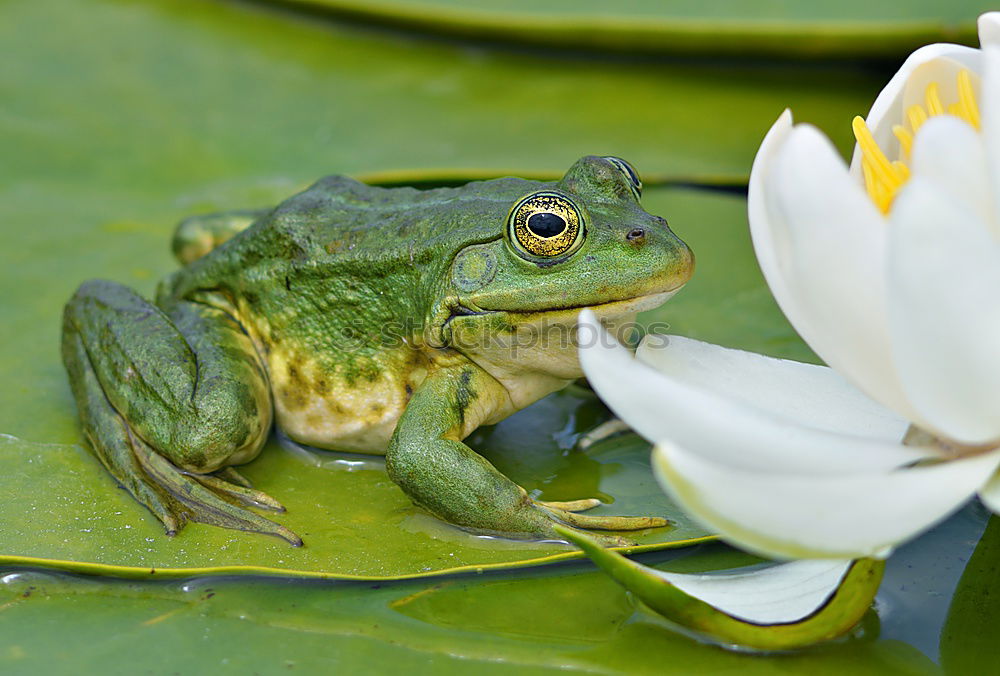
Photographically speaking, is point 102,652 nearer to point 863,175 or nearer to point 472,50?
point 863,175

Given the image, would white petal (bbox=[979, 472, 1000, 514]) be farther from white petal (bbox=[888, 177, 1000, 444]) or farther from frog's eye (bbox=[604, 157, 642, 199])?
frog's eye (bbox=[604, 157, 642, 199])

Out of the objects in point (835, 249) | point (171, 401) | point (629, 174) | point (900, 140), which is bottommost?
point (171, 401)

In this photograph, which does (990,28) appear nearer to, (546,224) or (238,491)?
(546,224)

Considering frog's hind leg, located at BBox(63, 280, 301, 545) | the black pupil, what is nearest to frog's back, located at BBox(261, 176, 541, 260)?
the black pupil

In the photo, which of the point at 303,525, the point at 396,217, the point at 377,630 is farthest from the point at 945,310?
the point at 396,217

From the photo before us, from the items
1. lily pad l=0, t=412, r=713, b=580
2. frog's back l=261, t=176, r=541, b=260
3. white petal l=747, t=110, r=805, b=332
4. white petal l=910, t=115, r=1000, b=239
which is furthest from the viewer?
frog's back l=261, t=176, r=541, b=260

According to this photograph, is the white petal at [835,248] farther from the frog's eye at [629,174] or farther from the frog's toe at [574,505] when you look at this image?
the frog's eye at [629,174]
